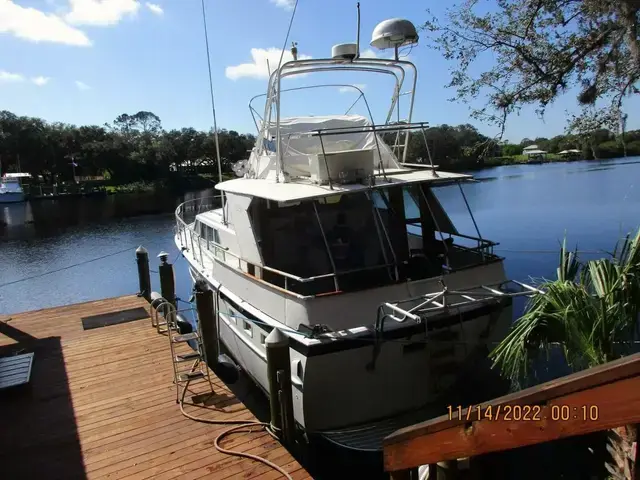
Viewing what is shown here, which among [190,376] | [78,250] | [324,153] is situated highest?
[324,153]

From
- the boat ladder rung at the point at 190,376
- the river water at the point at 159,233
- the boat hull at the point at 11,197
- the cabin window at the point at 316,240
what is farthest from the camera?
the boat hull at the point at 11,197

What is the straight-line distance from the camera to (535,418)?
171 cm

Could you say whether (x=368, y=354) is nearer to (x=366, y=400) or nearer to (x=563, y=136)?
(x=366, y=400)

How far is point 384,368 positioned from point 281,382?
4.54 ft

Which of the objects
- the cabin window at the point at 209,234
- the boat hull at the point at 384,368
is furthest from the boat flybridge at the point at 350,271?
the cabin window at the point at 209,234

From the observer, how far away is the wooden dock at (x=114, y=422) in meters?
5.47

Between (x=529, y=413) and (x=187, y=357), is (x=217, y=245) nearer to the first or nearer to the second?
(x=187, y=357)

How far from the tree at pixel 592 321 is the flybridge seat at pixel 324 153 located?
3.79m

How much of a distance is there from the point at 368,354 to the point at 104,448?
11.0 ft

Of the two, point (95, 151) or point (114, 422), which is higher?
point (95, 151)

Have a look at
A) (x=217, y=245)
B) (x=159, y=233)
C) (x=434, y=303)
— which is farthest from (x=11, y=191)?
(x=434, y=303)

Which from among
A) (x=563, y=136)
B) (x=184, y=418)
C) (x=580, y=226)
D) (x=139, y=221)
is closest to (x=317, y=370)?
(x=184, y=418)

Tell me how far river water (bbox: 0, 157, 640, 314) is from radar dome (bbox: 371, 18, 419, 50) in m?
2.86

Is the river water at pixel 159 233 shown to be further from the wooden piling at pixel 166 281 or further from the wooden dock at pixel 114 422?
the wooden dock at pixel 114 422
